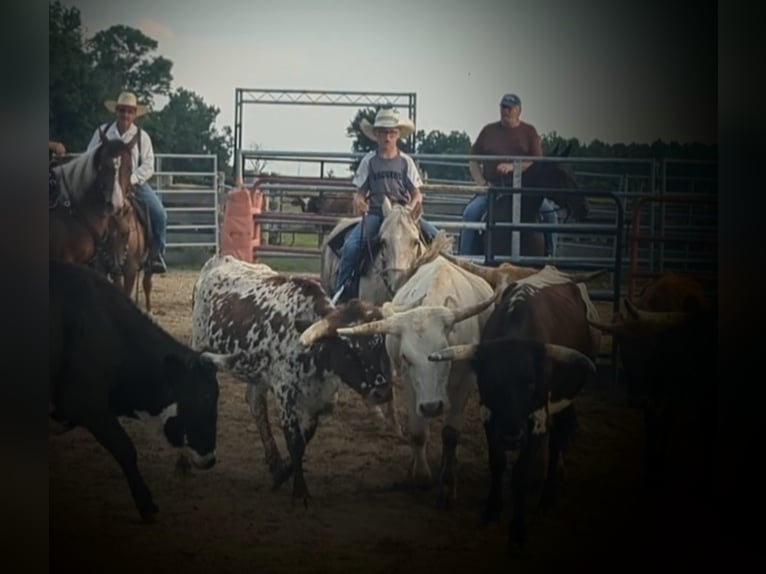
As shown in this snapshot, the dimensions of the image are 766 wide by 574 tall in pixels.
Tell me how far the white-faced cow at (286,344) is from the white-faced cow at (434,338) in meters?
0.09

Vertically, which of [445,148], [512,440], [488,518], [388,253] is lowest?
[488,518]

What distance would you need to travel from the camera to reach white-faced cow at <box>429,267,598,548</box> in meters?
4.67

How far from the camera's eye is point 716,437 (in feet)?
16.6

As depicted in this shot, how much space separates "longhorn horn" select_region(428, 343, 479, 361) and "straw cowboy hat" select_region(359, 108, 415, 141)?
98 cm

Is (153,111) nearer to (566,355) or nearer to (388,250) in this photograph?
(388,250)

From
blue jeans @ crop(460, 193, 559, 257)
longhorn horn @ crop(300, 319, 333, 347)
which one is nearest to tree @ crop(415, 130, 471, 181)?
blue jeans @ crop(460, 193, 559, 257)

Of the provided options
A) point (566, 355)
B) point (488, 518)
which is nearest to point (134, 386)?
point (488, 518)

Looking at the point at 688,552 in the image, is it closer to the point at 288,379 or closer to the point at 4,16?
the point at 288,379

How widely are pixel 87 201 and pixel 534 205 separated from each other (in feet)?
6.38

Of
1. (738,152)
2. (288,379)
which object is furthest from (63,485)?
(738,152)

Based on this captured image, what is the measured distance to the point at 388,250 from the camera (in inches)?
194

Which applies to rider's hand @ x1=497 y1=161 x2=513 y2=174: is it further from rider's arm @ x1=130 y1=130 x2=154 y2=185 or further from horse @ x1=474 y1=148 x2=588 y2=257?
rider's arm @ x1=130 y1=130 x2=154 y2=185

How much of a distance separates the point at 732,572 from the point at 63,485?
292cm

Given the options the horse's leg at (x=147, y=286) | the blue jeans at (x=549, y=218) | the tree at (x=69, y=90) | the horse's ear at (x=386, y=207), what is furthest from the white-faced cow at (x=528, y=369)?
the tree at (x=69, y=90)
